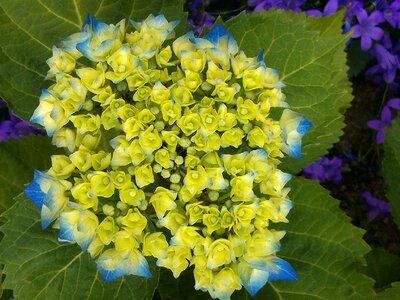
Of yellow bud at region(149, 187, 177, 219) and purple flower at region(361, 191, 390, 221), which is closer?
yellow bud at region(149, 187, 177, 219)

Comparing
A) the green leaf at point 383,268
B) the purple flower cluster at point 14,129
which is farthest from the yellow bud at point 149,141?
the green leaf at point 383,268

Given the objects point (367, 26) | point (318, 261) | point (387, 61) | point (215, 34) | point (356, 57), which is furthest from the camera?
point (356, 57)

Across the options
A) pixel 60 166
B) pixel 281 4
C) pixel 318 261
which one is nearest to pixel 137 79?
pixel 60 166

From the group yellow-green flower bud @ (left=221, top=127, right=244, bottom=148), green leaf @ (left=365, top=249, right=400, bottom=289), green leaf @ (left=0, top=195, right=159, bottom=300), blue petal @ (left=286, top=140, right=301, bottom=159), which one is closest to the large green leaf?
green leaf @ (left=0, top=195, right=159, bottom=300)

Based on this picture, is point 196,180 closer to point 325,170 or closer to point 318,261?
point 318,261

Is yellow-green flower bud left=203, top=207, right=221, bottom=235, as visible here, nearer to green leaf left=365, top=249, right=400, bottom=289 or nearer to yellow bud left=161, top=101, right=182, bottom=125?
yellow bud left=161, top=101, right=182, bottom=125
